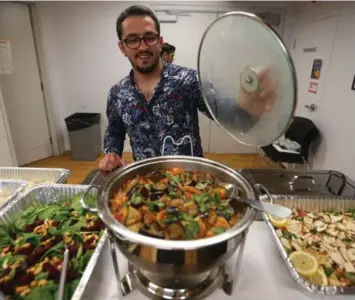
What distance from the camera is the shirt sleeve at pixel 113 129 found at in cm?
139

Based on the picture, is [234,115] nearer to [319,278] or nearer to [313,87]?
[319,278]

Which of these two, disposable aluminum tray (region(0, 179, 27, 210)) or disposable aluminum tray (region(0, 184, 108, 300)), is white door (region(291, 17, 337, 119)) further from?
disposable aluminum tray (region(0, 179, 27, 210))

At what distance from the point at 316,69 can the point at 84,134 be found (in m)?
3.00

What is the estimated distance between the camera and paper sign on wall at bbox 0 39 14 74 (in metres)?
2.82

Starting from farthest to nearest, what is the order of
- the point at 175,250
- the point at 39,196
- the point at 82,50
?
the point at 82,50
the point at 39,196
the point at 175,250

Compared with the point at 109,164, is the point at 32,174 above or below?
below

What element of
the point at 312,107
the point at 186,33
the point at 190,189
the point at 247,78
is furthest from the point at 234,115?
the point at 186,33

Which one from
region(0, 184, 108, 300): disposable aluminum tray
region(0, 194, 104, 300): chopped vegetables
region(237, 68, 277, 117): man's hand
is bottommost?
region(0, 194, 104, 300): chopped vegetables

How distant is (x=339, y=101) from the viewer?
2.32m

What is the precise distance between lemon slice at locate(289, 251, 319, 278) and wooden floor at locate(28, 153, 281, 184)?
2.36 meters

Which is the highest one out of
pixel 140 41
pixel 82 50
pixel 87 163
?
pixel 82 50

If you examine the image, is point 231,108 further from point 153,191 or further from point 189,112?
point 189,112

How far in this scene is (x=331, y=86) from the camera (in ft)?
8.00

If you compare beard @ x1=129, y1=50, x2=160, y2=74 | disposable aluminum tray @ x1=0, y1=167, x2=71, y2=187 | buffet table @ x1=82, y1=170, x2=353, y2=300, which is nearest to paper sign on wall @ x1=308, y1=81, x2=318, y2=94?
beard @ x1=129, y1=50, x2=160, y2=74
